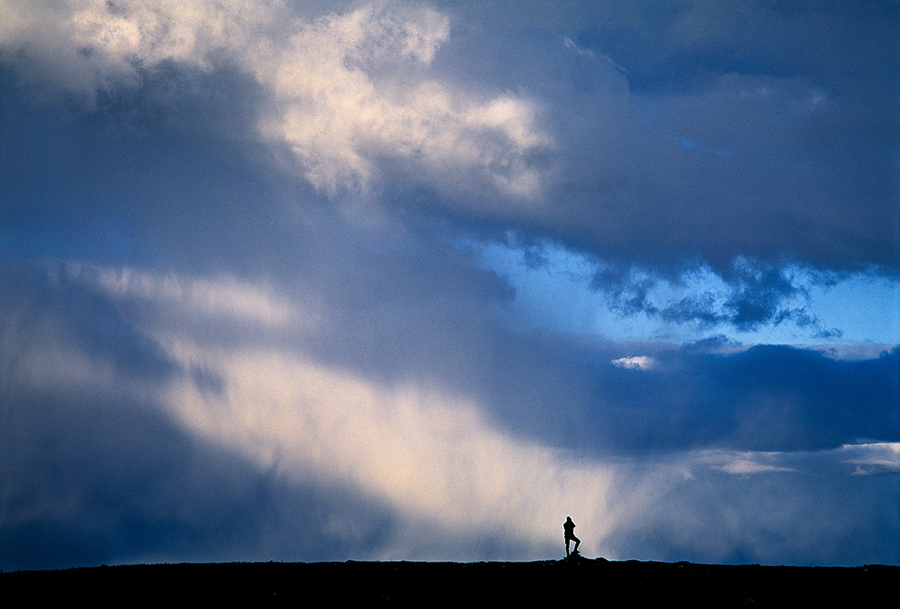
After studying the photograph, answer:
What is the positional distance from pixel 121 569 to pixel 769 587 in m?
42.5

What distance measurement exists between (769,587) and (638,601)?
8.80 metres

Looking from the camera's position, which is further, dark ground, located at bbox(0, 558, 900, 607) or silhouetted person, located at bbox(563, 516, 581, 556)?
silhouetted person, located at bbox(563, 516, 581, 556)

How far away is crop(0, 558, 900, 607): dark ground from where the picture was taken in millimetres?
42750

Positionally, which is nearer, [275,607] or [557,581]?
[275,607]

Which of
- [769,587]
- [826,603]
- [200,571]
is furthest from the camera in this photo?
[200,571]

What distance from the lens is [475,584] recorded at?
150 ft

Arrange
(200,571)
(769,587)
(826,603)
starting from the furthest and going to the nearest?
1. (200,571)
2. (769,587)
3. (826,603)

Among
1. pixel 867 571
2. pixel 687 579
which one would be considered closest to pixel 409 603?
pixel 687 579

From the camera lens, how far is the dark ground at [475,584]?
140 ft

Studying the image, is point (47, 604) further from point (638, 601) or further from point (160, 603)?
point (638, 601)

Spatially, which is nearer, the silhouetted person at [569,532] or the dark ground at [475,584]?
the dark ground at [475,584]

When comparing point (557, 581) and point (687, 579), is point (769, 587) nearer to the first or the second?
point (687, 579)

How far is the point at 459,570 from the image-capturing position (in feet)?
161

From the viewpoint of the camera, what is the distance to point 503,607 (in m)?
41.8
